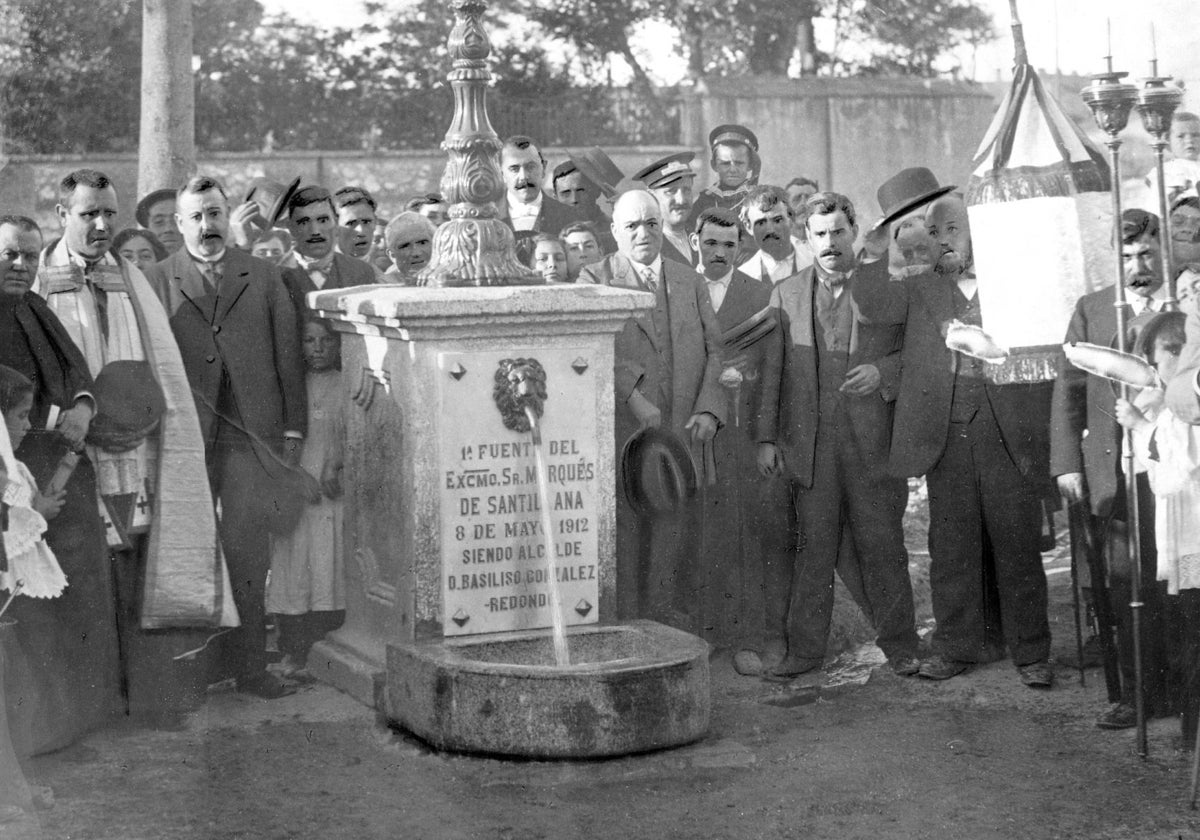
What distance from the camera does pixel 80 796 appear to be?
5.38m

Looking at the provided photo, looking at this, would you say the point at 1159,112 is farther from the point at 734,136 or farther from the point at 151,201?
the point at 151,201

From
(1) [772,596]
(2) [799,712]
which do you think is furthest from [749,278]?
(2) [799,712]

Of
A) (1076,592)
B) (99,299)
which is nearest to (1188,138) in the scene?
(1076,592)

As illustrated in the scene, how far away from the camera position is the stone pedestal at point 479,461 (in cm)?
617

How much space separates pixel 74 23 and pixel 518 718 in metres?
10.0

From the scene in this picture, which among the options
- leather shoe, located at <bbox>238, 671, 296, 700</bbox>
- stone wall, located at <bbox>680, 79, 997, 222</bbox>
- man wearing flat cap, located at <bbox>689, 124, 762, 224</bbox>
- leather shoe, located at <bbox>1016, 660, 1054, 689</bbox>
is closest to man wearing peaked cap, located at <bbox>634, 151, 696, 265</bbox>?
man wearing flat cap, located at <bbox>689, 124, 762, 224</bbox>

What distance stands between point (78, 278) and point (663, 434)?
225 cm

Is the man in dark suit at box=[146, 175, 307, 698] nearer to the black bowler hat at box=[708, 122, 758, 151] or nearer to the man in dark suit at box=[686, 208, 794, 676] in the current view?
the man in dark suit at box=[686, 208, 794, 676]

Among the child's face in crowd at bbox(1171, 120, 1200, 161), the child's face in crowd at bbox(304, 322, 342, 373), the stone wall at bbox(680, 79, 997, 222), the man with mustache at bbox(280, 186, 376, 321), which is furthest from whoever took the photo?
the stone wall at bbox(680, 79, 997, 222)

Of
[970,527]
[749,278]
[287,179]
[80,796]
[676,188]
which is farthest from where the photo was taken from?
[287,179]

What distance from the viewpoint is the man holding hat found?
322 inches

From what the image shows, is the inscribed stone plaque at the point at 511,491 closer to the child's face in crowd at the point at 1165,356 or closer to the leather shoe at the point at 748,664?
the leather shoe at the point at 748,664

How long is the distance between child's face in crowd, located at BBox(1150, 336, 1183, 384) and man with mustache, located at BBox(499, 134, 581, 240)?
3.49 meters

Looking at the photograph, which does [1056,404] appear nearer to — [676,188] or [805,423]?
[805,423]
